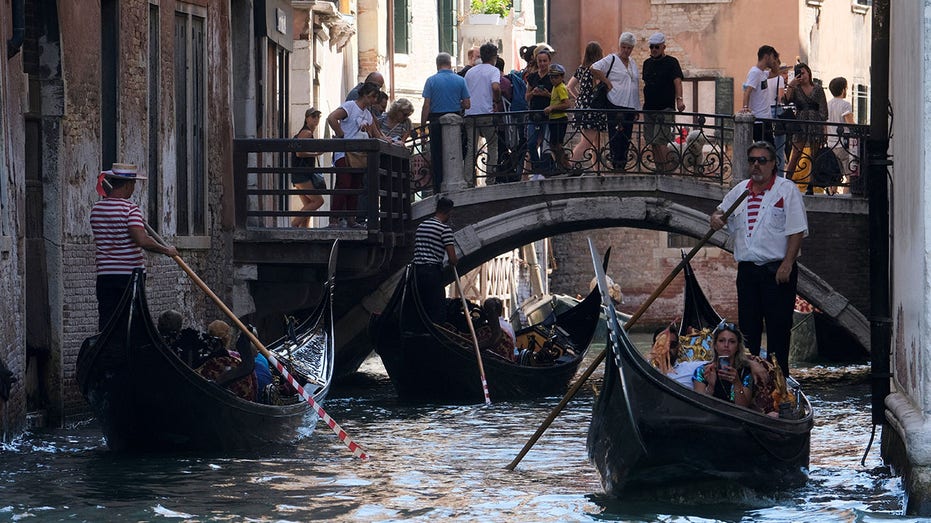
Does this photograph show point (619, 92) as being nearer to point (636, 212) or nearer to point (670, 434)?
point (636, 212)

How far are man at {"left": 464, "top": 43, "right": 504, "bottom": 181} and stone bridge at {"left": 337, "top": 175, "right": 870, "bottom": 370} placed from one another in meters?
0.29

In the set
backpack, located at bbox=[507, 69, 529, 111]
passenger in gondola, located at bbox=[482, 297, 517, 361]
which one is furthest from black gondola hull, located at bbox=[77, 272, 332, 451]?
backpack, located at bbox=[507, 69, 529, 111]

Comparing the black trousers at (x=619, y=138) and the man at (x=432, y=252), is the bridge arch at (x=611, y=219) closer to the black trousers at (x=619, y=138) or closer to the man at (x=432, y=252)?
the black trousers at (x=619, y=138)

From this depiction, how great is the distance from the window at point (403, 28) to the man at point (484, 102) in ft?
23.5

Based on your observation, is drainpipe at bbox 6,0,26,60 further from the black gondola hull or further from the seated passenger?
the seated passenger

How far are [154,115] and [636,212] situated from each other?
397 cm

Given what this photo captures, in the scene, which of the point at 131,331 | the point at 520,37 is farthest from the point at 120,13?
the point at 520,37

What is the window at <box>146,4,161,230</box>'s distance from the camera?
34.0ft

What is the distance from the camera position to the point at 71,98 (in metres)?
9.19

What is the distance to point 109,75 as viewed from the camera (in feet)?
32.2

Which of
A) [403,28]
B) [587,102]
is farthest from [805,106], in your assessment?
[403,28]

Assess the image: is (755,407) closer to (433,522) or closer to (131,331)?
(433,522)

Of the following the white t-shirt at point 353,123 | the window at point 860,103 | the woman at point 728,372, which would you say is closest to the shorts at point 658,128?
the white t-shirt at point 353,123

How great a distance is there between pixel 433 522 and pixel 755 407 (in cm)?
135
